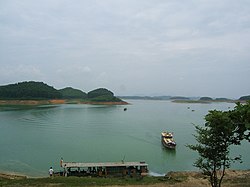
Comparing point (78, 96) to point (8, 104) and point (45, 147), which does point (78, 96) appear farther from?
point (45, 147)

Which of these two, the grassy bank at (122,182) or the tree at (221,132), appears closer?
the tree at (221,132)

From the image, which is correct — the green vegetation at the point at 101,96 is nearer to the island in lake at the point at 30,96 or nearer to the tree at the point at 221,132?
the island in lake at the point at 30,96

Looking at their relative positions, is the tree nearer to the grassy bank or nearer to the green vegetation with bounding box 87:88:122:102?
→ the grassy bank

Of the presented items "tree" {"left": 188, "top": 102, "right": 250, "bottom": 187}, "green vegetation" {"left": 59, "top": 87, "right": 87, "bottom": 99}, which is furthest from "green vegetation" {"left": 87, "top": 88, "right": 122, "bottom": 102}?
"tree" {"left": 188, "top": 102, "right": 250, "bottom": 187}

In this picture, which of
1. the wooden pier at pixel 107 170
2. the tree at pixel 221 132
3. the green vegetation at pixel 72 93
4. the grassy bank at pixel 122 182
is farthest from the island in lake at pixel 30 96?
the tree at pixel 221 132

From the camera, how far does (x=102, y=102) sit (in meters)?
126

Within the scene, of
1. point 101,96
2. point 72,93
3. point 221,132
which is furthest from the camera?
point 72,93

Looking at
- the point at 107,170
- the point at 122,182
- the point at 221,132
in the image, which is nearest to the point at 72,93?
the point at 107,170

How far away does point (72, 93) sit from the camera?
511ft

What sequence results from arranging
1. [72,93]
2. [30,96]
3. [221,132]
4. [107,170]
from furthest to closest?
1. [72,93]
2. [30,96]
3. [107,170]
4. [221,132]

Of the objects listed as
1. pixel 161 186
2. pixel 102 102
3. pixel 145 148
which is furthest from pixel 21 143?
pixel 102 102

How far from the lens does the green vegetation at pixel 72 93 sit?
14505cm

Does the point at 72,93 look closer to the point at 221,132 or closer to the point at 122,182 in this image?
the point at 122,182

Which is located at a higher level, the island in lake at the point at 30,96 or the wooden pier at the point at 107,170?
the island in lake at the point at 30,96
